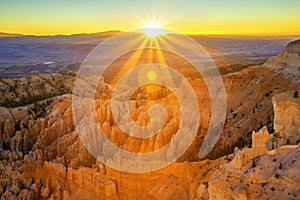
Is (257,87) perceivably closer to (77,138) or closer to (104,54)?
(77,138)

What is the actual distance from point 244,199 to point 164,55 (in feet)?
427

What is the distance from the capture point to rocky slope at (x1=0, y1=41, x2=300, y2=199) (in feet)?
31.5

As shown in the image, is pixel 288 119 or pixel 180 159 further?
pixel 180 159

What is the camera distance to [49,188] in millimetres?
21984

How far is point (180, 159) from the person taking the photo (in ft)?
65.5

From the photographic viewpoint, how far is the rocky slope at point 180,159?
378 inches

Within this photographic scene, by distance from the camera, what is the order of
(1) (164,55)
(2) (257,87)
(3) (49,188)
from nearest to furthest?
1. (3) (49,188)
2. (2) (257,87)
3. (1) (164,55)

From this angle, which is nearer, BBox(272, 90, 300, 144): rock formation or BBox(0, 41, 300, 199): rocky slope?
BBox(0, 41, 300, 199): rocky slope

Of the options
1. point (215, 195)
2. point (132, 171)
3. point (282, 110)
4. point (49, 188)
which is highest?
point (282, 110)

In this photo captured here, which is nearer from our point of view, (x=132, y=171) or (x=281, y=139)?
(x=281, y=139)

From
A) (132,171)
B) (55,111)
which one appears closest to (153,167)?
(132,171)

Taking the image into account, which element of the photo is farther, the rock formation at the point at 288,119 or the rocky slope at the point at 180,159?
the rock formation at the point at 288,119

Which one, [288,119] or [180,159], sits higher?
[288,119]

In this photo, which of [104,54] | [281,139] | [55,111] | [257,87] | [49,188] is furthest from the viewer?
[104,54]
